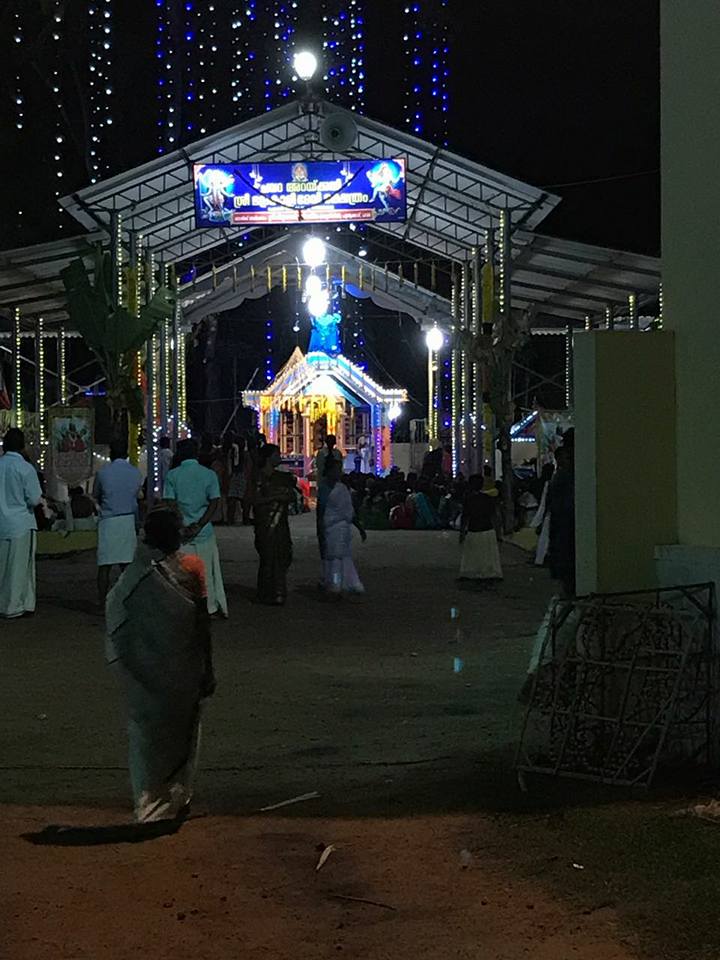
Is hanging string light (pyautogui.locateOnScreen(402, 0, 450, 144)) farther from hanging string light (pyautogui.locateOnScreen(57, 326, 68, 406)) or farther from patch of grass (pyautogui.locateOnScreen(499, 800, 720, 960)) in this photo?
patch of grass (pyautogui.locateOnScreen(499, 800, 720, 960))

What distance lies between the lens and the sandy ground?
4496mm

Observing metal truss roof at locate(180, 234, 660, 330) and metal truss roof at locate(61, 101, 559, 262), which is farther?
metal truss roof at locate(180, 234, 660, 330)

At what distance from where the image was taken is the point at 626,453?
6.89m

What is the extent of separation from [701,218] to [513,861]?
346 centimetres

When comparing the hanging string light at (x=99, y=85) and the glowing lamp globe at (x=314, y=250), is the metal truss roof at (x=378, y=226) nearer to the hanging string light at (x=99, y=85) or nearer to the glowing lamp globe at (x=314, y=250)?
the glowing lamp globe at (x=314, y=250)

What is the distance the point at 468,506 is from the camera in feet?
52.1

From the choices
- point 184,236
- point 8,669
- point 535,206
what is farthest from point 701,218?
point 184,236

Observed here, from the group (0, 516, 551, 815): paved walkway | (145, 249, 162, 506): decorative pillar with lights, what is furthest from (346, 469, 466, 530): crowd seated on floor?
(0, 516, 551, 815): paved walkway

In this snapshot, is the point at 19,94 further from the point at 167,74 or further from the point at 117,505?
the point at 117,505

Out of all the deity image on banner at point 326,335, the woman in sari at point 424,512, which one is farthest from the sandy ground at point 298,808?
the deity image on banner at point 326,335

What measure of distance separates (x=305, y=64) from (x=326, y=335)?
47.6 feet

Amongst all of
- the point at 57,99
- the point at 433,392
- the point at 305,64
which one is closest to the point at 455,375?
the point at 433,392

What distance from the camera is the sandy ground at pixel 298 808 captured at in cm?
450

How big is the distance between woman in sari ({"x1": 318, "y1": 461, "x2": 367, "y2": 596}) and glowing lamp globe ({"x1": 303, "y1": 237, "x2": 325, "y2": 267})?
66.2ft
